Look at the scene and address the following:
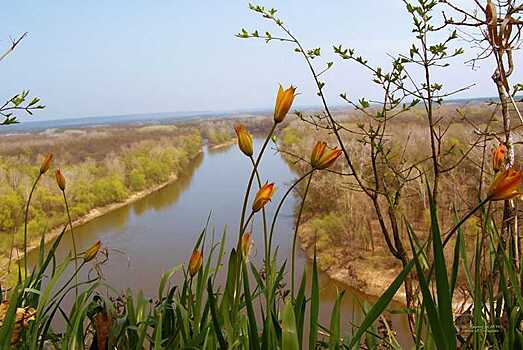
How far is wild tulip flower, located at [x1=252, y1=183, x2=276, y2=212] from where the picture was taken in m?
0.45

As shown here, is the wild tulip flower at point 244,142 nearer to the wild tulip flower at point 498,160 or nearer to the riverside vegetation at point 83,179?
the wild tulip flower at point 498,160

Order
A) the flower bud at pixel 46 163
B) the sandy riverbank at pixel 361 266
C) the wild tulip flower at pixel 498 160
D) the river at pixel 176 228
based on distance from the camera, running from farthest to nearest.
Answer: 1. the sandy riverbank at pixel 361 266
2. the river at pixel 176 228
3. the flower bud at pixel 46 163
4. the wild tulip flower at pixel 498 160

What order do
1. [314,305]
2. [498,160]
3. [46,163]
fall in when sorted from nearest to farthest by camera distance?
[314,305]
[498,160]
[46,163]

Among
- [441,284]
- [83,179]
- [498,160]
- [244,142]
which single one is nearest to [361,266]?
[498,160]

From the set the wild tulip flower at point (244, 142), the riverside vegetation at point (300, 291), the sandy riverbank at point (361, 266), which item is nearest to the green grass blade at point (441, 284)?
the riverside vegetation at point (300, 291)

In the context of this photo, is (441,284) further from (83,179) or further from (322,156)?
(83,179)

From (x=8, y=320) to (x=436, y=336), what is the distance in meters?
0.38

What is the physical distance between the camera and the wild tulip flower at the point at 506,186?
0.37m

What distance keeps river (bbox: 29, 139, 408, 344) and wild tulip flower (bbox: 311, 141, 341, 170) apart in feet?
16.6

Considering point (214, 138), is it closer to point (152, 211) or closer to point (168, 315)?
point (152, 211)

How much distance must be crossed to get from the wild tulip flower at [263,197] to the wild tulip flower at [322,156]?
48 mm

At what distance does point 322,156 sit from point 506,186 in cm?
16

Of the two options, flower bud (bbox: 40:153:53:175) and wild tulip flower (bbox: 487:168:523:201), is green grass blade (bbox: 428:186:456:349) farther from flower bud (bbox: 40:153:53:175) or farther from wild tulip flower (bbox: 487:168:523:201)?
flower bud (bbox: 40:153:53:175)

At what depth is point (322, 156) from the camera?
464 mm
